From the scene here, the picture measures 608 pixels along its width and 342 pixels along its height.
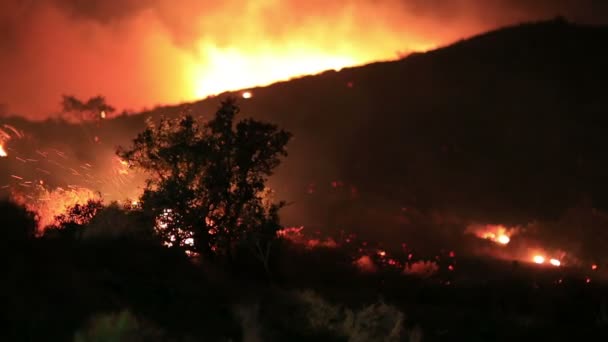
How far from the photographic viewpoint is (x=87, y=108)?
4966 cm

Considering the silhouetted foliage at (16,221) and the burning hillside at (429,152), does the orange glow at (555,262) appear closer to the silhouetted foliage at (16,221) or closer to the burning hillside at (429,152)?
the burning hillside at (429,152)

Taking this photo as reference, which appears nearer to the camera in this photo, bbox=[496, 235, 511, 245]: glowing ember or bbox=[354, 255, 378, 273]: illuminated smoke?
bbox=[354, 255, 378, 273]: illuminated smoke

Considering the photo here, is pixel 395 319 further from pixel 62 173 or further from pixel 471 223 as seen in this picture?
pixel 471 223

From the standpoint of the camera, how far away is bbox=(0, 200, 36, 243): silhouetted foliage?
16.2 metres

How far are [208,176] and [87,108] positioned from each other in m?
33.9

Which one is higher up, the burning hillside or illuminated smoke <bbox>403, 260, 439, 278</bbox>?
the burning hillside

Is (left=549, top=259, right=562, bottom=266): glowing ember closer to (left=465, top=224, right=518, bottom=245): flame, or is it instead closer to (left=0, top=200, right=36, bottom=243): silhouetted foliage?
(left=465, top=224, right=518, bottom=245): flame

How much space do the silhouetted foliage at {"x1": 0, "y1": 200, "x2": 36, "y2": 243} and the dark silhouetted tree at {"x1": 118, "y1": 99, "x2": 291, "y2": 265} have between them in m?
3.31

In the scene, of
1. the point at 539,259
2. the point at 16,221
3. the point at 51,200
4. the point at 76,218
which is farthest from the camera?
the point at 539,259

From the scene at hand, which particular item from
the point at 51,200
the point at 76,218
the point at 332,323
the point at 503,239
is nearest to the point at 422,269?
the point at 332,323

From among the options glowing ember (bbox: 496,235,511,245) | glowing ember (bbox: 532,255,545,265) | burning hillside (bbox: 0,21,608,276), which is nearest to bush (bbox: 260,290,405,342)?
burning hillside (bbox: 0,21,608,276)

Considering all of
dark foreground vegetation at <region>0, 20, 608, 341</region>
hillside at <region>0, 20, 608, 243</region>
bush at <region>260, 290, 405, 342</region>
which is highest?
→ hillside at <region>0, 20, 608, 243</region>

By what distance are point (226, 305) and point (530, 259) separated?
66.2 feet

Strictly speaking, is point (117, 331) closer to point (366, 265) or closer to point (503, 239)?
point (366, 265)
